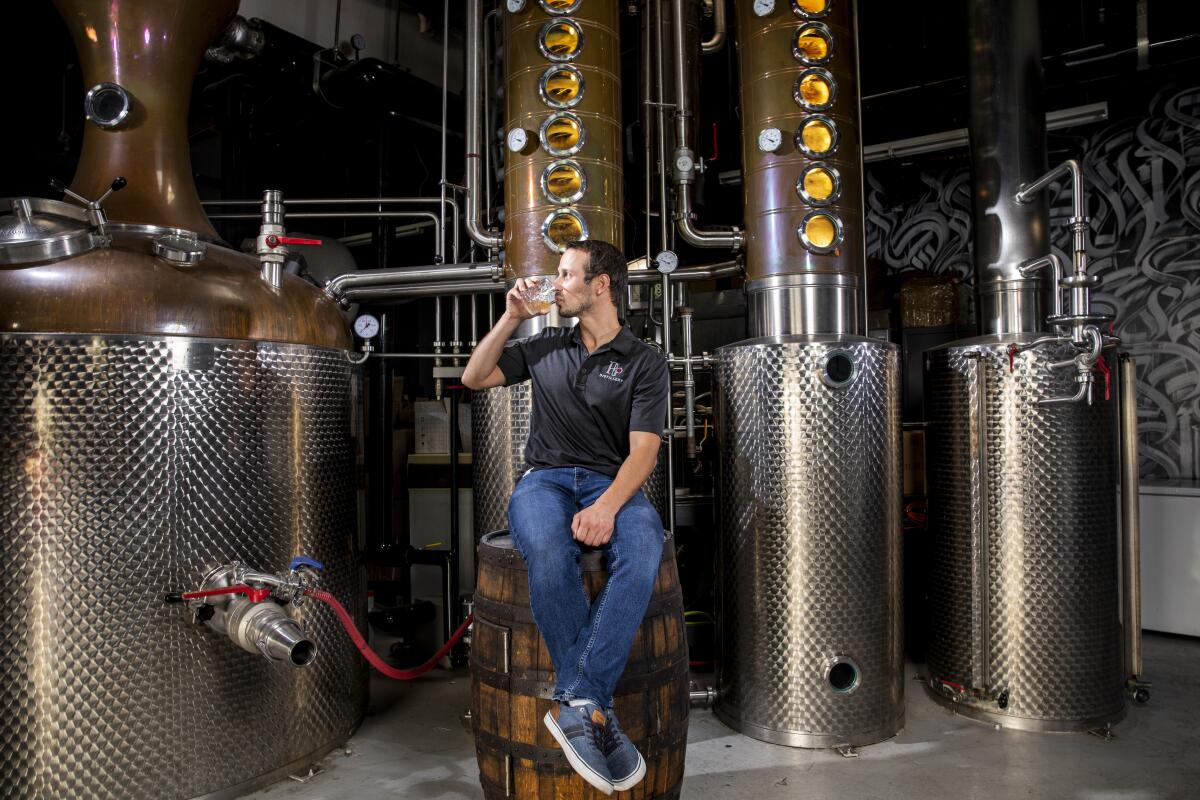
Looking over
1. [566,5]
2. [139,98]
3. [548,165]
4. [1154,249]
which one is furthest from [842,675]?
[1154,249]

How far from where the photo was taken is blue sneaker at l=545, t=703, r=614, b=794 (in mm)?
2125

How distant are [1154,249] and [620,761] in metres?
5.58

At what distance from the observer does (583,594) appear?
7.55ft

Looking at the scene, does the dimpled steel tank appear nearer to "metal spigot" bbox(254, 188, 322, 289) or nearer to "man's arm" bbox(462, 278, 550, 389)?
"man's arm" bbox(462, 278, 550, 389)

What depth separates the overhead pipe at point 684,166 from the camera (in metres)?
3.93

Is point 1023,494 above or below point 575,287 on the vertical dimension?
below

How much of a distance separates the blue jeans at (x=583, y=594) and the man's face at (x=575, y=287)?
2.37ft

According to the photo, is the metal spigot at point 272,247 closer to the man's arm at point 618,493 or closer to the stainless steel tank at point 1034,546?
the man's arm at point 618,493

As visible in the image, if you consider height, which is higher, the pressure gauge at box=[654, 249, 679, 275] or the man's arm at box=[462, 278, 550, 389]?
the pressure gauge at box=[654, 249, 679, 275]

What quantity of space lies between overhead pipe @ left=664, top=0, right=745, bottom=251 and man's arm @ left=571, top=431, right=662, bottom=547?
64.0 inches

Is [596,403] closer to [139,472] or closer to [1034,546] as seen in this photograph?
[139,472]

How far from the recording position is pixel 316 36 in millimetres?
6195

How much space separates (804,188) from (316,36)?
14.2 ft

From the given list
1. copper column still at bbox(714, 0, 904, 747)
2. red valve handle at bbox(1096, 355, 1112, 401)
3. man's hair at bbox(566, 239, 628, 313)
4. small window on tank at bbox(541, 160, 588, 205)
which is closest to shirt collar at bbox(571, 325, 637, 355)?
man's hair at bbox(566, 239, 628, 313)
